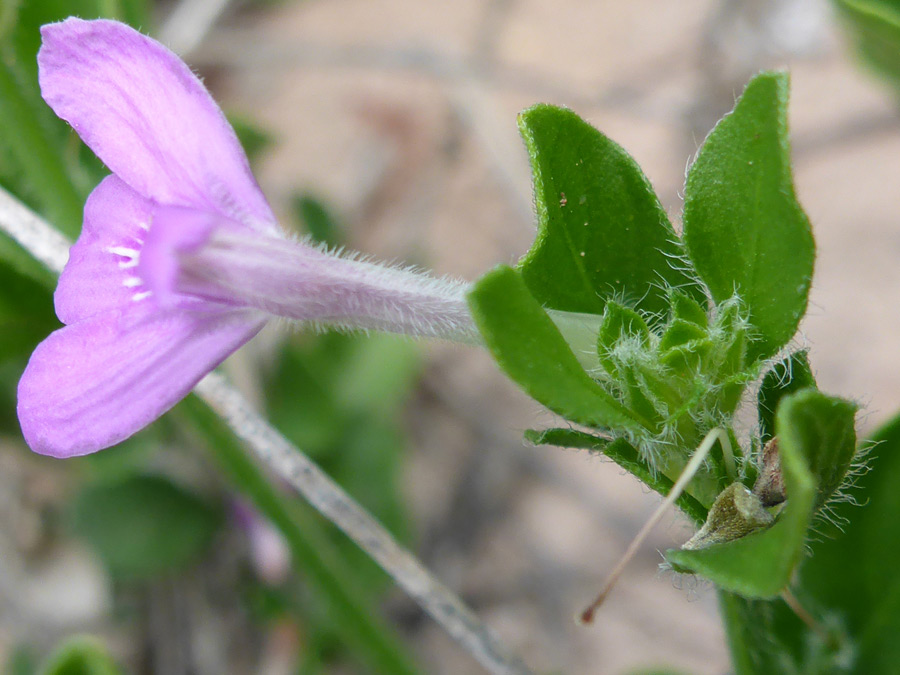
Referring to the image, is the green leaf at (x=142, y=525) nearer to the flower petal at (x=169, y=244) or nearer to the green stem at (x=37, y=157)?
the green stem at (x=37, y=157)

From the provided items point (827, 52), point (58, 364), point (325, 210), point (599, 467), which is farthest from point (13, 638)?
point (827, 52)

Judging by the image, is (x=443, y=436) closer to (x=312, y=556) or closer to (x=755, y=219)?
(x=312, y=556)

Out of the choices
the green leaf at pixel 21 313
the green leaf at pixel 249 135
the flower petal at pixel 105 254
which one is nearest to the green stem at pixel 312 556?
the green leaf at pixel 21 313

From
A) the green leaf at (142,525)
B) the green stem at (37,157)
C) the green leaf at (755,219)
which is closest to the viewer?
the green leaf at (755,219)

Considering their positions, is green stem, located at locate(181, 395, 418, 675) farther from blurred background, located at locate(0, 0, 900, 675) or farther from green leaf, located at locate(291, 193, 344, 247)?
green leaf, located at locate(291, 193, 344, 247)

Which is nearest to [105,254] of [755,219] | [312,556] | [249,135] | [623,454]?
[623,454]

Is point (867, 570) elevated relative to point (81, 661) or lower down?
elevated
